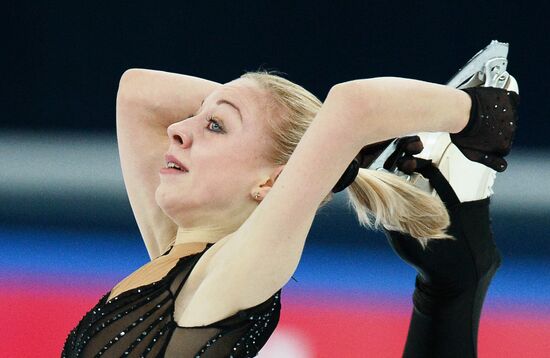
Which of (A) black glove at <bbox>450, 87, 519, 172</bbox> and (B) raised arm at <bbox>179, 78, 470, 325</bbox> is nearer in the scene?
(B) raised arm at <bbox>179, 78, 470, 325</bbox>

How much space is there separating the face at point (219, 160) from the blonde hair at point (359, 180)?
0.02 metres

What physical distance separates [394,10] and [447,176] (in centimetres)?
201

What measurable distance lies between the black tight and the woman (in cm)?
10

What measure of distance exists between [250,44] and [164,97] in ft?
6.74

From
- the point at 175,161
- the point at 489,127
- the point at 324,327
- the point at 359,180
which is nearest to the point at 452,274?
the point at 359,180

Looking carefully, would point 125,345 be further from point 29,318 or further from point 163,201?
point 29,318

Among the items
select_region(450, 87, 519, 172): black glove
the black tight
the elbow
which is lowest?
the black tight

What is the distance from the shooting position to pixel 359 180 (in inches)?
67.3

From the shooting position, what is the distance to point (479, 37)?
3.80 meters

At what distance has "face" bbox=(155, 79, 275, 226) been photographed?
1.67 metres

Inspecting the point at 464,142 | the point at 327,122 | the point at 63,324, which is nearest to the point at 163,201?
the point at 327,122

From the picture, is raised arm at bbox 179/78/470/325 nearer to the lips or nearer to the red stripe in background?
the lips

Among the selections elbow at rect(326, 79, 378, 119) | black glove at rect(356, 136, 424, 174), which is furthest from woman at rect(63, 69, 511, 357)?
black glove at rect(356, 136, 424, 174)

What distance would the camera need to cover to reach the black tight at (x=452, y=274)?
199 centimetres
